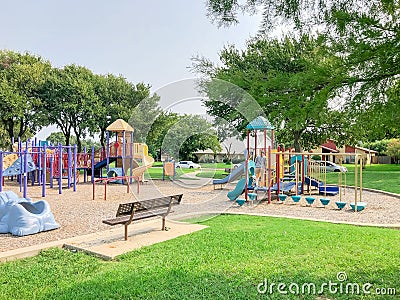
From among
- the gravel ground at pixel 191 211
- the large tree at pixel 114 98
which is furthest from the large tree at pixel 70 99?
the gravel ground at pixel 191 211

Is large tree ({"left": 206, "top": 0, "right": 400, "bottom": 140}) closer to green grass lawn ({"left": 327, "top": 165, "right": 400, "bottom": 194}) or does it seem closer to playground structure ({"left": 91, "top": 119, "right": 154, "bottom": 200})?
green grass lawn ({"left": 327, "top": 165, "right": 400, "bottom": 194})

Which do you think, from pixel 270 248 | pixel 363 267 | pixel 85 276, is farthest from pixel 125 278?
pixel 363 267

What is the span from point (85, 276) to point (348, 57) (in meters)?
3.89

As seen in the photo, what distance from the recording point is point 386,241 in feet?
20.9

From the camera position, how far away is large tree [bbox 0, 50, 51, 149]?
29.6 metres

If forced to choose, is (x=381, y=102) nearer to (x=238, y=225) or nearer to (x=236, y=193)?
(x=238, y=225)

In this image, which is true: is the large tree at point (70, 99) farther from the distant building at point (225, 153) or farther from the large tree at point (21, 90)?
the distant building at point (225, 153)

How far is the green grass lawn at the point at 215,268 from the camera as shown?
13.4ft

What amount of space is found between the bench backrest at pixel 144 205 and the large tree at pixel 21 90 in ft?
84.9

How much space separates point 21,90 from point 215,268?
101 feet

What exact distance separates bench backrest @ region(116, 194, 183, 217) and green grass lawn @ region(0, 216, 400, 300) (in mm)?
935

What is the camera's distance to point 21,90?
30875 mm

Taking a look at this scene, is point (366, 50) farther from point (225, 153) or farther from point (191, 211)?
point (225, 153)

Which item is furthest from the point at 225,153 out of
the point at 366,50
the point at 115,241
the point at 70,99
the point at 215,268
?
the point at 70,99
